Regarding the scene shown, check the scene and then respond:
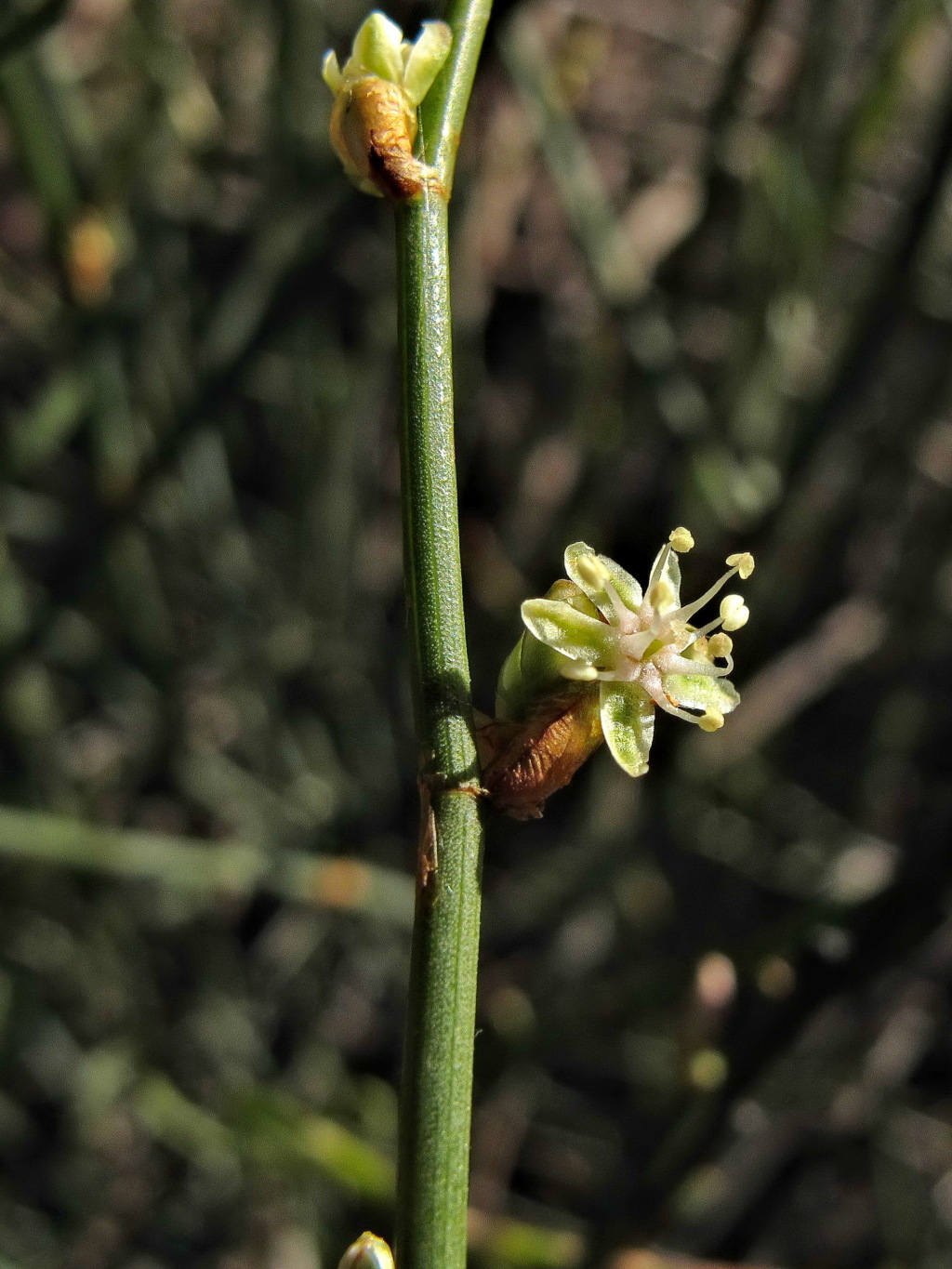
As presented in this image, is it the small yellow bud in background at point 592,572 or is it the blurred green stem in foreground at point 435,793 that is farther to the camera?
the small yellow bud in background at point 592,572

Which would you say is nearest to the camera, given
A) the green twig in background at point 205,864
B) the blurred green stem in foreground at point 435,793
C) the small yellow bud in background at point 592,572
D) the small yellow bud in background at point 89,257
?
the blurred green stem in foreground at point 435,793

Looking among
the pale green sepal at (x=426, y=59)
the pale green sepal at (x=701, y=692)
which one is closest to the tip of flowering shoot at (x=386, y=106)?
the pale green sepal at (x=426, y=59)

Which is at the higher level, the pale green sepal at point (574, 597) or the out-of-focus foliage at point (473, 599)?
the out-of-focus foliage at point (473, 599)

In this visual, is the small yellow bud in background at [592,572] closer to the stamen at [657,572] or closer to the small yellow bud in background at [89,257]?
the stamen at [657,572]

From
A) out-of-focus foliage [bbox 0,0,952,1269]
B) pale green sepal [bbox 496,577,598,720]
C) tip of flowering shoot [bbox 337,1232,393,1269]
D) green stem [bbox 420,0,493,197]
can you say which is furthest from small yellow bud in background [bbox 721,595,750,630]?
out-of-focus foliage [bbox 0,0,952,1269]

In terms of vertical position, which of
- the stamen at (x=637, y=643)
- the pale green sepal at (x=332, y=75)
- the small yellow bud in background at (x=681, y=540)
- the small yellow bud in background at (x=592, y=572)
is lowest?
Result: the stamen at (x=637, y=643)

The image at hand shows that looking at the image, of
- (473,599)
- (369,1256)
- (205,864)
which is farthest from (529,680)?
(473,599)

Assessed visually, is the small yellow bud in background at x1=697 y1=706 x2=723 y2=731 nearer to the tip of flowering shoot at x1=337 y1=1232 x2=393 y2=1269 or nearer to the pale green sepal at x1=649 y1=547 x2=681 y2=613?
the pale green sepal at x1=649 y1=547 x2=681 y2=613

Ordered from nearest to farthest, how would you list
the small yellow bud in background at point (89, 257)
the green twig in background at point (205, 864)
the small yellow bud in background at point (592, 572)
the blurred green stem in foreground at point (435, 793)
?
1. the blurred green stem in foreground at point (435, 793)
2. the small yellow bud in background at point (592, 572)
3. the green twig in background at point (205, 864)
4. the small yellow bud in background at point (89, 257)
